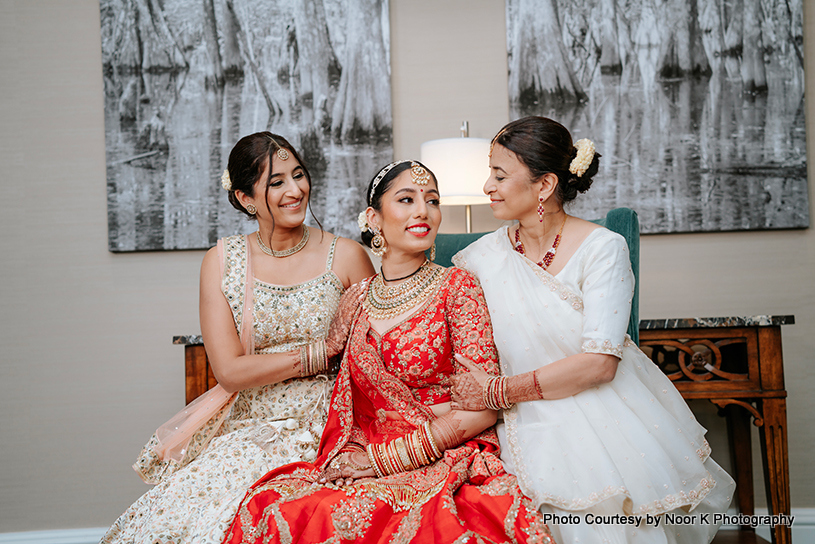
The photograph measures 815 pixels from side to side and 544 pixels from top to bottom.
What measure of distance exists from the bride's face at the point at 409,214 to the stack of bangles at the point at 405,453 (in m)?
0.53

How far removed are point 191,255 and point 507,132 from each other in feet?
6.27

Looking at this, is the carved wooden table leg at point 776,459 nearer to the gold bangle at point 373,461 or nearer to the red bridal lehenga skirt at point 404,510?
the red bridal lehenga skirt at point 404,510

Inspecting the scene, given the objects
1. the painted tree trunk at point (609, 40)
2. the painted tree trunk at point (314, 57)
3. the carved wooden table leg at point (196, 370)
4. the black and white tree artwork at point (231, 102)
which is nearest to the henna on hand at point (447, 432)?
the carved wooden table leg at point (196, 370)

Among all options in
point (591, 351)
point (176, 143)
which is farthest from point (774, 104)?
point (176, 143)

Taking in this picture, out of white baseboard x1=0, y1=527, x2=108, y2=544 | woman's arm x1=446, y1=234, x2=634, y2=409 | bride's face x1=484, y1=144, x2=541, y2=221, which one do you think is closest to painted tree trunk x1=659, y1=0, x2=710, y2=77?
bride's face x1=484, y1=144, x2=541, y2=221

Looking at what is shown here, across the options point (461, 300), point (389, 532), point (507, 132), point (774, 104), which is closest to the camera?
point (389, 532)

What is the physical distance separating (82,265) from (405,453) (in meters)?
2.28

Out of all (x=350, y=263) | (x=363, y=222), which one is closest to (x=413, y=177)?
(x=363, y=222)

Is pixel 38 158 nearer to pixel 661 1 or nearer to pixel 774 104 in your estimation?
pixel 661 1

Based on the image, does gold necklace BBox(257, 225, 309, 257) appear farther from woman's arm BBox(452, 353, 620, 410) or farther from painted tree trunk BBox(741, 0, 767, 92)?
painted tree trunk BBox(741, 0, 767, 92)

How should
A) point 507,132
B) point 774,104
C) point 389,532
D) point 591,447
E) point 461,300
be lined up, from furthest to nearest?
1. point 774,104
2. point 507,132
3. point 461,300
4. point 591,447
5. point 389,532

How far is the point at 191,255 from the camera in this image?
307 cm

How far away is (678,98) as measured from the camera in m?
2.96

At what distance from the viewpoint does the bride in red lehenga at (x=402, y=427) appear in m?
1.41
